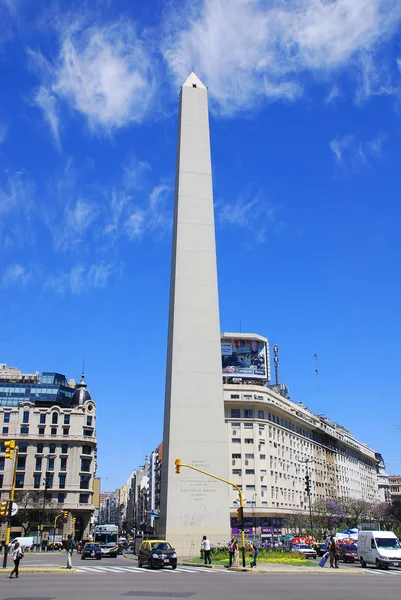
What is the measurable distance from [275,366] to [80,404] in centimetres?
3654

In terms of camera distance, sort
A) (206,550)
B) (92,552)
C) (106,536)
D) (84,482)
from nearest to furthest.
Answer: (206,550) → (92,552) → (106,536) → (84,482)

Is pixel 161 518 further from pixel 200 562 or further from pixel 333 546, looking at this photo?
pixel 333 546

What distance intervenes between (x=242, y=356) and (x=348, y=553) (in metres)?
47.9

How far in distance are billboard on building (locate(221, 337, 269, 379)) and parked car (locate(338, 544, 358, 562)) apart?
148ft

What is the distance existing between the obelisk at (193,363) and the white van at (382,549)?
9198mm

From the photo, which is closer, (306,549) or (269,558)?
(269,558)

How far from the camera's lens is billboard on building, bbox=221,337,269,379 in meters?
84.9

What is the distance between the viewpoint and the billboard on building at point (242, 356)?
3342 inches

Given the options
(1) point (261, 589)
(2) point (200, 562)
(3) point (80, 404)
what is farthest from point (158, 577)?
(3) point (80, 404)

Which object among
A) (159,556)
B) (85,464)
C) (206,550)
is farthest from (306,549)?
(85,464)

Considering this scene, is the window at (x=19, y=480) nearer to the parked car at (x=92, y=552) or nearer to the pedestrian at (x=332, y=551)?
the parked car at (x=92, y=552)

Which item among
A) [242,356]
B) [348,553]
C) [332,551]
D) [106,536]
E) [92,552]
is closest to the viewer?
[332,551]

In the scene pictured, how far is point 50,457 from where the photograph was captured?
8475 centimetres

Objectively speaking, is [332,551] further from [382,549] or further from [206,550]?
[206,550]
